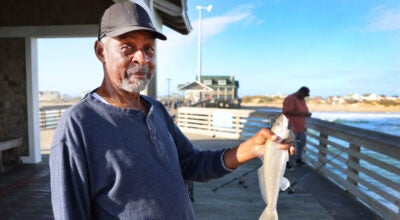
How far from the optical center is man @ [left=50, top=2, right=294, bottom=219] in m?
1.06

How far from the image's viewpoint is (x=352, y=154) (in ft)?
14.3

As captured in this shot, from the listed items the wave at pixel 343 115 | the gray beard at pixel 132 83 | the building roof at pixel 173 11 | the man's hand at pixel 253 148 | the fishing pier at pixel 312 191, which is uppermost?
the building roof at pixel 173 11

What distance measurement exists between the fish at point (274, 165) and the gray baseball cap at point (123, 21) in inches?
28.1

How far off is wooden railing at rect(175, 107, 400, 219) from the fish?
225 centimetres

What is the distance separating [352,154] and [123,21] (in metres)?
4.16

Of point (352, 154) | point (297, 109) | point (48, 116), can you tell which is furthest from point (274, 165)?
point (48, 116)

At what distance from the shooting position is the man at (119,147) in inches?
41.6

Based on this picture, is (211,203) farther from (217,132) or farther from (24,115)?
(217,132)

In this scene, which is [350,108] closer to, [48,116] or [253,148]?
[253,148]

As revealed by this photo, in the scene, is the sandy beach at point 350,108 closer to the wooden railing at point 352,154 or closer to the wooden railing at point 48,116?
the wooden railing at point 352,154

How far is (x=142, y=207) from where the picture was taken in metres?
1.14

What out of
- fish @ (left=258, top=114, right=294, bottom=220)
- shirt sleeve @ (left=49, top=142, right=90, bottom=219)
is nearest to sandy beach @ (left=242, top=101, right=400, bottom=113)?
fish @ (left=258, top=114, right=294, bottom=220)

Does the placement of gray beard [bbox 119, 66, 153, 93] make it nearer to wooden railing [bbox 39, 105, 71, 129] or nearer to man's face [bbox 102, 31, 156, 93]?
man's face [bbox 102, 31, 156, 93]

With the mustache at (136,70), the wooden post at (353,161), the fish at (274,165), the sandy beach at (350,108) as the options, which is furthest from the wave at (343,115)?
the mustache at (136,70)
